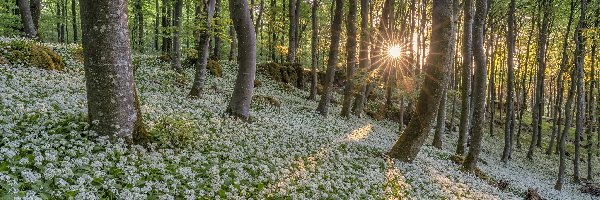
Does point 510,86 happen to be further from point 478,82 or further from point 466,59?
point 478,82

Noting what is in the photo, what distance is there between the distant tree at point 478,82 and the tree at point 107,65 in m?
14.0

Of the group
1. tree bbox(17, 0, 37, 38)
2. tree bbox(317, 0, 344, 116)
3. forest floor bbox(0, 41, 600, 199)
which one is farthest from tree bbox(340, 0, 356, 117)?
tree bbox(17, 0, 37, 38)

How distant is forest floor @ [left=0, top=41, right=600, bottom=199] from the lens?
635 cm

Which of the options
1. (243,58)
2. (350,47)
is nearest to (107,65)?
(243,58)

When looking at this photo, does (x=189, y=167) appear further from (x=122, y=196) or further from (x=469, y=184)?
(x=469, y=184)

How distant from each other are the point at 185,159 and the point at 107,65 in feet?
8.17

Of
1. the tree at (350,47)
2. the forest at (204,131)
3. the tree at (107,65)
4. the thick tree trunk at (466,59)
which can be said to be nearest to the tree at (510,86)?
the forest at (204,131)

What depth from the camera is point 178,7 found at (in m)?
25.2

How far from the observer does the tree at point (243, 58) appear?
47.7 ft

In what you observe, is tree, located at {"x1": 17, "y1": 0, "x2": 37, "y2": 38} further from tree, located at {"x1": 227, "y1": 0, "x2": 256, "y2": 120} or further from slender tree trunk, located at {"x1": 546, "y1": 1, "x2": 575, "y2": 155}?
slender tree trunk, located at {"x1": 546, "y1": 1, "x2": 575, "y2": 155}

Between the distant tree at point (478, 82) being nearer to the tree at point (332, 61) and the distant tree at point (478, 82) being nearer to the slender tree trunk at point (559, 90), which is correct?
the tree at point (332, 61)

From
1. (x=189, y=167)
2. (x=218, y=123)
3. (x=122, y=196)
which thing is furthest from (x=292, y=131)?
(x=122, y=196)

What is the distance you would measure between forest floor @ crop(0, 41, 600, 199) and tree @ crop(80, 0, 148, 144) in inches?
18.3

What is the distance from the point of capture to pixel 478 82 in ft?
55.5
